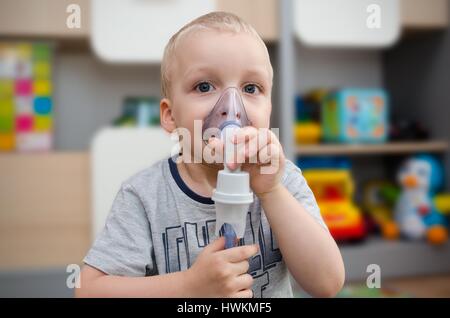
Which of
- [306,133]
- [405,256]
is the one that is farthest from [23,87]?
[405,256]

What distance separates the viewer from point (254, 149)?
1.04 ft

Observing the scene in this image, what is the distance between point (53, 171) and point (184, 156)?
2.23 ft

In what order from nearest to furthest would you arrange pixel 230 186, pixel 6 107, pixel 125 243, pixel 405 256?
pixel 230 186 < pixel 125 243 < pixel 6 107 < pixel 405 256

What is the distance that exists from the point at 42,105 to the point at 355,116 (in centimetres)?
75

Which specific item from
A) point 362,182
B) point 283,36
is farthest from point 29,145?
point 362,182

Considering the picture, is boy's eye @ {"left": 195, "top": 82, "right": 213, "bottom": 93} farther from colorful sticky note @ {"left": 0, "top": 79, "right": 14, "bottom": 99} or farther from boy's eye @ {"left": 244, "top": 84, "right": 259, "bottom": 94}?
colorful sticky note @ {"left": 0, "top": 79, "right": 14, "bottom": 99}

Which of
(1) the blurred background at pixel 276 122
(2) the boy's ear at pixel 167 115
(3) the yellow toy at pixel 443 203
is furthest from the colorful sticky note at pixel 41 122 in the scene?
(3) the yellow toy at pixel 443 203

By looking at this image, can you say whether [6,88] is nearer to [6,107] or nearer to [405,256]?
[6,107]

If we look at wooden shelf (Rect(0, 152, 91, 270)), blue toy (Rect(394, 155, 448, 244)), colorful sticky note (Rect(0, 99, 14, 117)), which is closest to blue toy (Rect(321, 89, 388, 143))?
blue toy (Rect(394, 155, 448, 244))

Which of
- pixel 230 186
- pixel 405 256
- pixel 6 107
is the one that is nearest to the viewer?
pixel 230 186

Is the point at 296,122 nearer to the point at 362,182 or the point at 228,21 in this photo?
the point at 362,182

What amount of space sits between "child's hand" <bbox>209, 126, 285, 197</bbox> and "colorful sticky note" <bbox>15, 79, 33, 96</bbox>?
798 millimetres

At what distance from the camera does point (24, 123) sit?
1.03 m

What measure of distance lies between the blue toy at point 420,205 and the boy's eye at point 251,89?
92 centimetres
